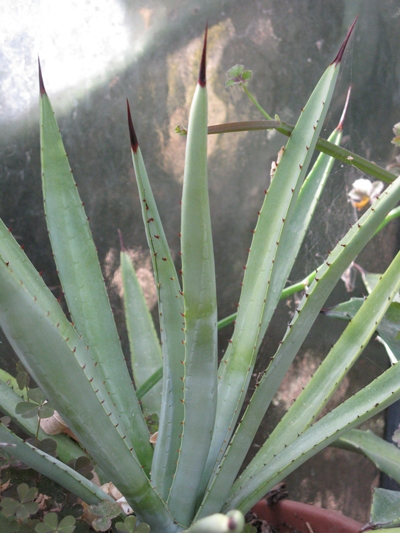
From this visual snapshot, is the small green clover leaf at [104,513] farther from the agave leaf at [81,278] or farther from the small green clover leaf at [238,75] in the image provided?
the small green clover leaf at [238,75]

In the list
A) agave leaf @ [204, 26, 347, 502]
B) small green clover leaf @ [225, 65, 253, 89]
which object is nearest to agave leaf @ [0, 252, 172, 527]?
agave leaf @ [204, 26, 347, 502]

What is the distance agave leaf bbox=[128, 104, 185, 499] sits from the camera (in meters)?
0.46

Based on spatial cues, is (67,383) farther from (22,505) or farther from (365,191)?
(365,191)

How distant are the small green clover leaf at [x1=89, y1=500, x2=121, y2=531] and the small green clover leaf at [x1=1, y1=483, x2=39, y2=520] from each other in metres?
0.05

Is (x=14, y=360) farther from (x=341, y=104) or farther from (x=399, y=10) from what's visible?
(x=399, y=10)

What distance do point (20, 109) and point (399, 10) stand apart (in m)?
0.80

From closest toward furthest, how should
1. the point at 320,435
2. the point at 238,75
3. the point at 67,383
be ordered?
the point at 67,383 < the point at 320,435 < the point at 238,75

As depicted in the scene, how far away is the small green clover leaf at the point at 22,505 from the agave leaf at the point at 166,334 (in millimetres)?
128

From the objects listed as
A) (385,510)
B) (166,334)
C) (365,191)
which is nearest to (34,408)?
(166,334)

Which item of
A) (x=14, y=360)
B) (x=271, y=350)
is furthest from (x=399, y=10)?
(x=14, y=360)

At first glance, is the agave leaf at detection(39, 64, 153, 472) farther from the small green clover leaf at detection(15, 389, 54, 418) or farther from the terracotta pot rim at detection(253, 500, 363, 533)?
the terracotta pot rim at detection(253, 500, 363, 533)

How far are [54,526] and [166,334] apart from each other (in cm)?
20

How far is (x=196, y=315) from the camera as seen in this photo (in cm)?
37

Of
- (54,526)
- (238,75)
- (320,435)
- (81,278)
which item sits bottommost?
(54,526)
